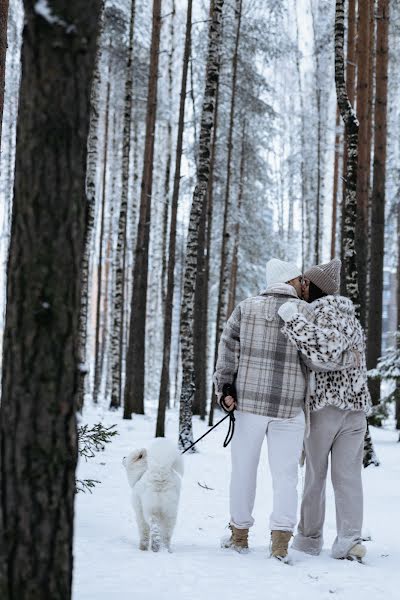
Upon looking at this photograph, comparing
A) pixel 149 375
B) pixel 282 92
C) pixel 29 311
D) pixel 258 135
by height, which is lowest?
pixel 149 375

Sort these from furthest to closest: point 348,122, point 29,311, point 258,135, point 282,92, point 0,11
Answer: point 282,92 → point 258,135 → point 348,122 → point 0,11 → point 29,311

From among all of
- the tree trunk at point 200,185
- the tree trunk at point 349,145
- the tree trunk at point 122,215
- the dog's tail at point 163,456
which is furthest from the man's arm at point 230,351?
the tree trunk at point 122,215

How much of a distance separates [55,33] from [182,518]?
186 inches

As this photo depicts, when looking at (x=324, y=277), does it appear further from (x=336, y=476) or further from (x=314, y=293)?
(x=336, y=476)

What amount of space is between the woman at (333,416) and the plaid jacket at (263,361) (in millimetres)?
118

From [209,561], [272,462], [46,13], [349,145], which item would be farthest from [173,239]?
[46,13]

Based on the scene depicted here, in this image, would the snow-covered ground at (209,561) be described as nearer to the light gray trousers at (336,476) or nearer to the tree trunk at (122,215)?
the light gray trousers at (336,476)

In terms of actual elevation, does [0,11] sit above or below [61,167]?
above

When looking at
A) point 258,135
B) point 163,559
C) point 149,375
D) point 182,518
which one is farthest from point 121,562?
point 149,375

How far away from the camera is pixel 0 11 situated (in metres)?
6.52

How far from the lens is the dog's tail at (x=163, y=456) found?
4.52 m

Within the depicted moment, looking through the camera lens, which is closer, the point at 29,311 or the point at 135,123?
the point at 29,311

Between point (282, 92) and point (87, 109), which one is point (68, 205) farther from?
point (282, 92)

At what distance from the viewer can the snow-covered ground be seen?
3514mm
